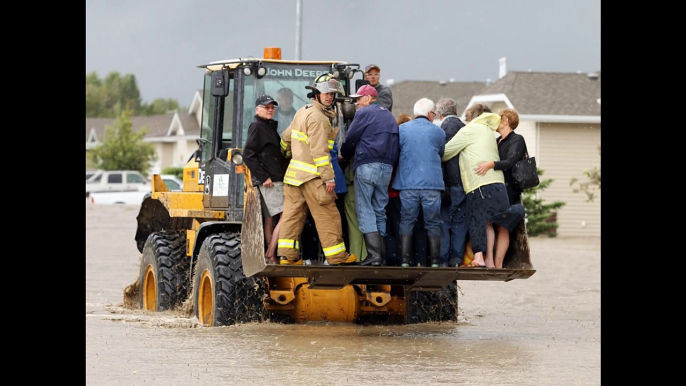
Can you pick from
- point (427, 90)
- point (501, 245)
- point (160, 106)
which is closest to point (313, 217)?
point (501, 245)

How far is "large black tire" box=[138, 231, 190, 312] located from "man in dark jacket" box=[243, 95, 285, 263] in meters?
3.45

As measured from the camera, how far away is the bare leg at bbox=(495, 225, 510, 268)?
12383 millimetres

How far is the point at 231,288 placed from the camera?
505 inches

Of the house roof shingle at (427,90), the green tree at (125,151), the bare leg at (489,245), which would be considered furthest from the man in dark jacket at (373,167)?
the green tree at (125,151)

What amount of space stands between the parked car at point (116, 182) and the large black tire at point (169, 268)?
35.8m

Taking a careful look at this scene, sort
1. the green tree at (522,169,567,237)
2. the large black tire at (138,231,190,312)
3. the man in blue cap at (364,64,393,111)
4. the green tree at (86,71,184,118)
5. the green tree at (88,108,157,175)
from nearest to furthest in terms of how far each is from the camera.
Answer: the man in blue cap at (364,64,393,111)
the large black tire at (138,231,190,312)
the green tree at (522,169,567,237)
the green tree at (88,108,157,175)
the green tree at (86,71,184,118)

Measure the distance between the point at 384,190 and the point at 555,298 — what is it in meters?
8.97

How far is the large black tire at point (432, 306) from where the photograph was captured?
565 inches

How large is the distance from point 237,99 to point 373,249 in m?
2.87

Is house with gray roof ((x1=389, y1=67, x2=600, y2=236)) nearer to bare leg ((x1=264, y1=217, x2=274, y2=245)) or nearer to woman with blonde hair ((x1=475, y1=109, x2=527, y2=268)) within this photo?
woman with blonde hair ((x1=475, y1=109, x2=527, y2=268))

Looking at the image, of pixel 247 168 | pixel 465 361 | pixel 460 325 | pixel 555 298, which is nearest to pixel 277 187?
pixel 247 168

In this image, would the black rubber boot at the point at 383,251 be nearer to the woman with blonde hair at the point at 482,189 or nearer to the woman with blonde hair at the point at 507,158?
the woman with blonde hair at the point at 482,189

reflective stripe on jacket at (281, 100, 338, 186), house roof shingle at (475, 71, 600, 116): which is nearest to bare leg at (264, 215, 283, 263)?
reflective stripe on jacket at (281, 100, 338, 186)

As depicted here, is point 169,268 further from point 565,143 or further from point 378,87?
point 565,143
